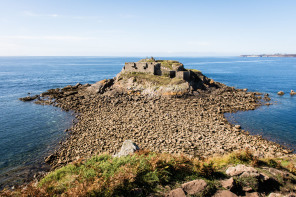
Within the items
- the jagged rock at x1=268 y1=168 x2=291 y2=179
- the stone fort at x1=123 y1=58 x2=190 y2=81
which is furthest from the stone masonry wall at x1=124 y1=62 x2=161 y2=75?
the jagged rock at x1=268 y1=168 x2=291 y2=179

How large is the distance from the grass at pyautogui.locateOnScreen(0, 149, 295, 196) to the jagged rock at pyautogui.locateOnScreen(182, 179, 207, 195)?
9.9 inches

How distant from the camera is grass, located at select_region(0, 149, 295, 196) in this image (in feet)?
28.4

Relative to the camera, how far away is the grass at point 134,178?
8648mm

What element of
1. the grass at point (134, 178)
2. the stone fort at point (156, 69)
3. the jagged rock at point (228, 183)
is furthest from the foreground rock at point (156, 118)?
the jagged rock at point (228, 183)

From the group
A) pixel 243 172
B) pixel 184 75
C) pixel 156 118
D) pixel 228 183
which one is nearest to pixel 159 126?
pixel 156 118

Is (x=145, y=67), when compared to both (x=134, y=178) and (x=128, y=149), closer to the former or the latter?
(x=128, y=149)

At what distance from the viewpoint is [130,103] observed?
38969 mm

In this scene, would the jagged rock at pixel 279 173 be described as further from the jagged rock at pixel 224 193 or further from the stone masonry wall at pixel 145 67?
the stone masonry wall at pixel 145 67

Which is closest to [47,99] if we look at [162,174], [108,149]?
[108,149]

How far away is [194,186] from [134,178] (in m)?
3.19

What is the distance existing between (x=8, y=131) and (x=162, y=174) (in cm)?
2903

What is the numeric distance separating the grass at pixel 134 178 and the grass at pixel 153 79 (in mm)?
34567

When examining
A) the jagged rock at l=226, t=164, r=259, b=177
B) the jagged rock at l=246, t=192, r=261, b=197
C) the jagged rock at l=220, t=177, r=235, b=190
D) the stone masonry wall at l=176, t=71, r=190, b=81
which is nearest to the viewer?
the jagged rock at l=246, t=192, r=261, b=197

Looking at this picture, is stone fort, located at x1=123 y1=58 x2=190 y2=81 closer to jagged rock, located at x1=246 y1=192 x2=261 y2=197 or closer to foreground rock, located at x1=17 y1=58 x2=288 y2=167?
foreground rock, located at x1=17 y1=58 x2=288 y2=167
